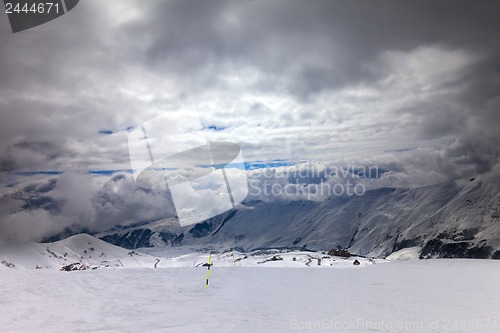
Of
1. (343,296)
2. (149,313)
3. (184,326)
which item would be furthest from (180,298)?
(343,296)

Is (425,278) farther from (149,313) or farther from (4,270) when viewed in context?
(4,270)

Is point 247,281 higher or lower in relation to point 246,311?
lower

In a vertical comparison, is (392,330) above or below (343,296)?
above

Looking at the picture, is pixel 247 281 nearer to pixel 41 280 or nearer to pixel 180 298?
pixel 180 298

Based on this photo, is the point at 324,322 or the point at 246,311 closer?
the point at 324,322

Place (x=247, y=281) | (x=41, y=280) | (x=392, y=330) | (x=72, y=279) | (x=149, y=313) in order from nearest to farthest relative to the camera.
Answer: (x=392, y=330), (x=149, y=313), (x=41, y=280), (x=72, y=279), (x=247, y=281)

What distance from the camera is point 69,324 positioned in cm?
1548

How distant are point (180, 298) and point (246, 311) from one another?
17.8ft

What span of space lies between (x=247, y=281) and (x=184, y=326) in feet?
48.2

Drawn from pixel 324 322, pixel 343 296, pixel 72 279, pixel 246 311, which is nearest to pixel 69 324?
pixel 246 311

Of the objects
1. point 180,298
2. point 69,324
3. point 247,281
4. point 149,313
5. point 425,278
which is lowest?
point 425,278

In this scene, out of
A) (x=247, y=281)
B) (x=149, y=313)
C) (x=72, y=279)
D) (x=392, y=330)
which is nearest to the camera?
(x=392, y=330)

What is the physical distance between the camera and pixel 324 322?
16.1 m

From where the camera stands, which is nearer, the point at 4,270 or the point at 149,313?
the point at 149,313
